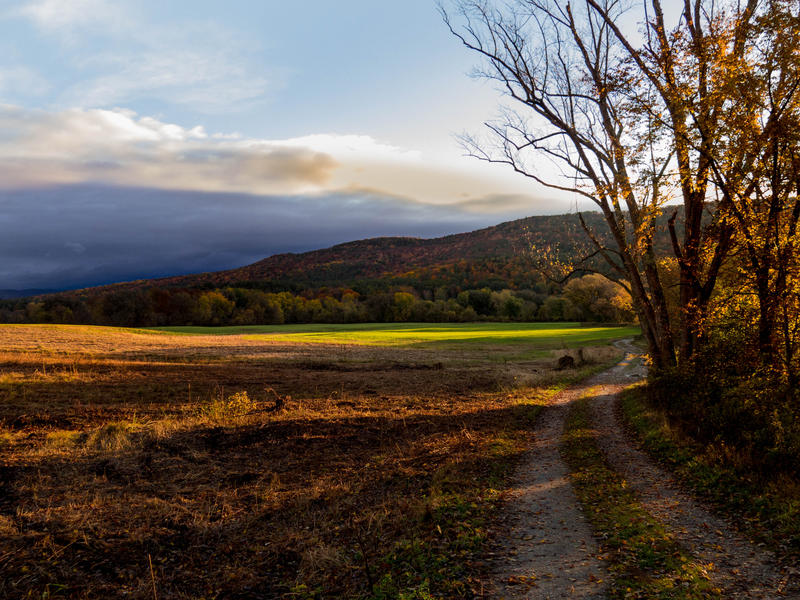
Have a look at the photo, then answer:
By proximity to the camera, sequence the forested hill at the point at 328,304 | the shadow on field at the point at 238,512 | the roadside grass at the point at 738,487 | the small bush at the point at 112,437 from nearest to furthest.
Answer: the shadow on field at the point at 238,512 < the roadside grass at the point at 738,487 < the small bush at the point at 112,437 < the forested hill at the point at 328,304

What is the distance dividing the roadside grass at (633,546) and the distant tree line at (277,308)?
90105mm

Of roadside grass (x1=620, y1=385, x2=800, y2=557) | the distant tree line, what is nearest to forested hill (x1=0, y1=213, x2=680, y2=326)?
the distant tree line

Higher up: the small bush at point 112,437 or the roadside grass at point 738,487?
the small bush at point 112,437

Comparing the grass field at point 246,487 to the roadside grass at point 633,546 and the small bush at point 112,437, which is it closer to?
the small bush at point 112,437

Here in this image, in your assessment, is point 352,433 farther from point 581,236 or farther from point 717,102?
point 581,236

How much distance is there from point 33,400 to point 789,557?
76.6ft

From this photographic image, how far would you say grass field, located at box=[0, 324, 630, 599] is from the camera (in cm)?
658

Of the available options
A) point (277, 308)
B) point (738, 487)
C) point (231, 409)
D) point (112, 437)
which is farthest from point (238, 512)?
point (277, 308)

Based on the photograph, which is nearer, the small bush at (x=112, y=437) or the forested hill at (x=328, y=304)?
the small bush at (x=112, y=437)

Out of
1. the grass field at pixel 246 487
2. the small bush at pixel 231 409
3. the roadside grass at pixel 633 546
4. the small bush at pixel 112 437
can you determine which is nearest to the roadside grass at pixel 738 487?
the roadside grass at pixel 633 546

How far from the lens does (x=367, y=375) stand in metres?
→ 31.0

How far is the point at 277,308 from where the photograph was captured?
121875 millimetres

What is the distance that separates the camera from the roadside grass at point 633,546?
5.75 m

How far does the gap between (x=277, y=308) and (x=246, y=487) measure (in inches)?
4548
